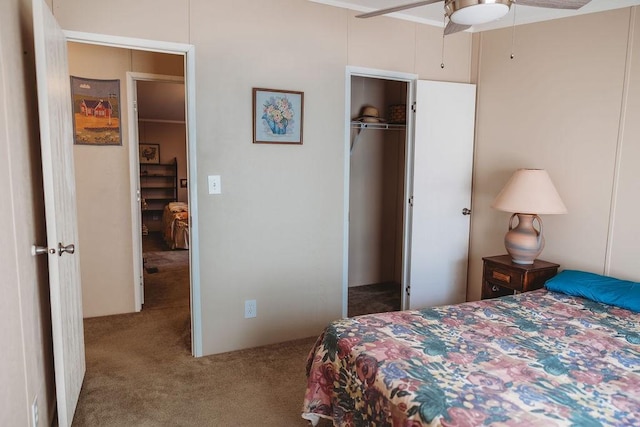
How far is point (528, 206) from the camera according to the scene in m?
2.74

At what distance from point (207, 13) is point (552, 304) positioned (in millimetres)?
2738

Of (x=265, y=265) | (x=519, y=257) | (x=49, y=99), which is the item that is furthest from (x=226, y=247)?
(x=519, y=257)

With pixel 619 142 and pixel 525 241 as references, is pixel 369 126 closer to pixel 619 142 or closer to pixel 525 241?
pixel 525 241

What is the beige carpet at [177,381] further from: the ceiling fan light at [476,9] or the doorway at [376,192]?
the ceiling fan light at [476,9]

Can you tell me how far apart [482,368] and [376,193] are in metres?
3.18

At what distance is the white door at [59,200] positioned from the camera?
1.77 meters

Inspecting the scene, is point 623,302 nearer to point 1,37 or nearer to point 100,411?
point 100,411

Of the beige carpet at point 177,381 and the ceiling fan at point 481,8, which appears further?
the beige carpet at point 177,381

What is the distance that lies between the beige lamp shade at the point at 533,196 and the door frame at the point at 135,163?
2.88m

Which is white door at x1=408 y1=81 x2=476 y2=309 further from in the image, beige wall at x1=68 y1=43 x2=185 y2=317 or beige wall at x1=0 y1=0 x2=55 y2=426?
beige wall at x1=0 y1=0 x2=55 y2=426

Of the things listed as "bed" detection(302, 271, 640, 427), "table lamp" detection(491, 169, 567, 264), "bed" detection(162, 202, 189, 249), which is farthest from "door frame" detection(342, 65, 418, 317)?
"bed" detection(162, 202, 189, 249)

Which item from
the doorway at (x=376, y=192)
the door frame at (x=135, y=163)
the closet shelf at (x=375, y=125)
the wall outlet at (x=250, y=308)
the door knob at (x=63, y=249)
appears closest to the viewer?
the door knob at (x=63, y=249)

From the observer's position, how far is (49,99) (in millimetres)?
1838

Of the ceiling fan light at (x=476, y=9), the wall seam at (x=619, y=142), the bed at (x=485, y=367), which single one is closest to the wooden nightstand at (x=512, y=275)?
the wall seam at (x=619, y=142)
